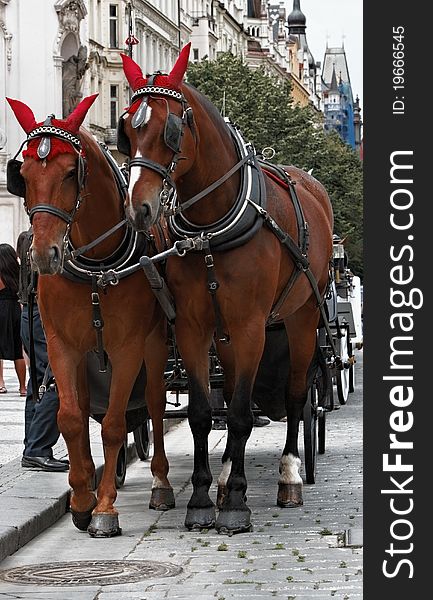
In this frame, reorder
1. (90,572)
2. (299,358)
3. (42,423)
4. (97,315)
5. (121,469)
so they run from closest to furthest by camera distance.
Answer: (90,572) → (97,315) → (299,358) → (121,469) → (42,423)

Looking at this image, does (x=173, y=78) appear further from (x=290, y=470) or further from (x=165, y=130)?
(x=290, y=470)

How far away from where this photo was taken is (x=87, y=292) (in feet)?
29.0

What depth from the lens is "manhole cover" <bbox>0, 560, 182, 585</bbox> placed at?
768cm

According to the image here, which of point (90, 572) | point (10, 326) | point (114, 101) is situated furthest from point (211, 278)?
point (114, 101)

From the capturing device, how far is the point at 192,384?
9.17 meters

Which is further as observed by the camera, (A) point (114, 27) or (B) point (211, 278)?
(A) point (114, 27)

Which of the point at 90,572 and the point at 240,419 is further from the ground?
the point at 240,419

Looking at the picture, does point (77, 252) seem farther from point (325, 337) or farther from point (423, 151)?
point (423, 151)

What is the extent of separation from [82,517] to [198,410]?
34.6 inches

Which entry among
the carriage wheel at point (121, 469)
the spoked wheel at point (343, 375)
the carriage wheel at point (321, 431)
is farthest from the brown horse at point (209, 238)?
the spoked wheel at point (343, 375)

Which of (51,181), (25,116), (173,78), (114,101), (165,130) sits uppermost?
(114,101)

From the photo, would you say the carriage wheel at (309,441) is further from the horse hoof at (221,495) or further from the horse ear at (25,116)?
the horse ear at (25,116)

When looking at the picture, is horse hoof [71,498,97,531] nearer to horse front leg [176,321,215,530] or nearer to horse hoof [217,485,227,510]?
horse front leg [176,321,215,530]

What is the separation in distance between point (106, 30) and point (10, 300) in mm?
46404
